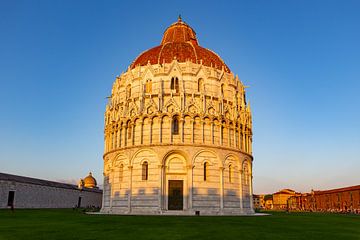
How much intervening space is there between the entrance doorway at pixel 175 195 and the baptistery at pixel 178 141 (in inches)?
4.2

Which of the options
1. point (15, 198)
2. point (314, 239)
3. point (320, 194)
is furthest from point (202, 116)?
point (320, 194)

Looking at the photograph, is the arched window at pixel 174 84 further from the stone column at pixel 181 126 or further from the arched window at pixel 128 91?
the arched window at pixel 128 91

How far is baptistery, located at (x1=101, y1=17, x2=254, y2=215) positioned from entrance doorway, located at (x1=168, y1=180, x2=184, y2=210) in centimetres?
11

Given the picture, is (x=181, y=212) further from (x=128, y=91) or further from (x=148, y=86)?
(x=128, y=91)

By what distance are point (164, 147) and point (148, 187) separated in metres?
4.72

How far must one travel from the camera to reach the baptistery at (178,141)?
124ft

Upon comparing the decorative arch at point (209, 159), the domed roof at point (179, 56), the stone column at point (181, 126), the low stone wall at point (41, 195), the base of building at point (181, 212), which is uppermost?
the domed roof at point (179, 56)

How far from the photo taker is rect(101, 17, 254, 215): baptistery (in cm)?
3769

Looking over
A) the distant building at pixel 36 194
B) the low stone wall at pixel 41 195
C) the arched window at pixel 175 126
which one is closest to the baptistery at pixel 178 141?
the arched window at pixel 175 126

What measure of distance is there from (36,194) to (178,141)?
103ft

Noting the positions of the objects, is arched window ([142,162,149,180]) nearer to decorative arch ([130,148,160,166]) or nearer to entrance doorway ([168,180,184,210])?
decorative arch ([130,148,160,166])

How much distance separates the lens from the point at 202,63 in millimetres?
43938

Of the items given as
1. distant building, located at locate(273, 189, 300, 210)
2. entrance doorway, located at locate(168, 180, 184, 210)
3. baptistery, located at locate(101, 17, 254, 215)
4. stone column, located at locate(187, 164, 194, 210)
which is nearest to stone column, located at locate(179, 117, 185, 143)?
baptistery, located at locate(101, 17, 254, 215)

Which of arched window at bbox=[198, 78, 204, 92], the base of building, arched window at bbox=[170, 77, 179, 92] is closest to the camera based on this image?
the base of building
